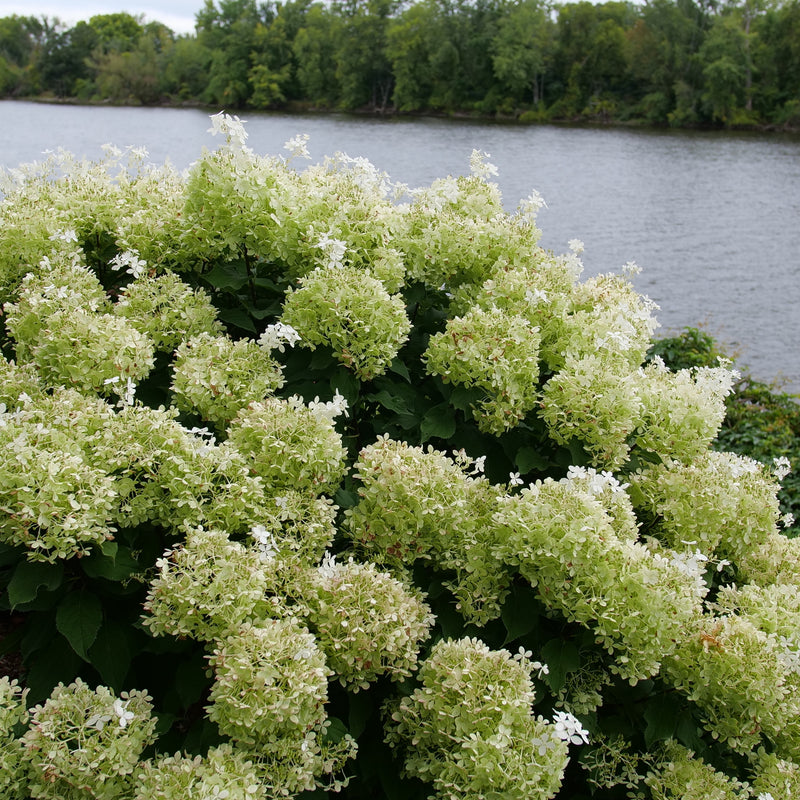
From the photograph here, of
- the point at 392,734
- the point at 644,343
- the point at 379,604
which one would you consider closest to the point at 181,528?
the point at 379,604

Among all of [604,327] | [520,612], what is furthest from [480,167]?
[520,612]

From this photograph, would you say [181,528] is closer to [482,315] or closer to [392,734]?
[392,734]

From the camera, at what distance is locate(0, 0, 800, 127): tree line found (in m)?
52.6

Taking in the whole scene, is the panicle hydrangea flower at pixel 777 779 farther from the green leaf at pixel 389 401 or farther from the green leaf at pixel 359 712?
the green leaf at pixel 389 401

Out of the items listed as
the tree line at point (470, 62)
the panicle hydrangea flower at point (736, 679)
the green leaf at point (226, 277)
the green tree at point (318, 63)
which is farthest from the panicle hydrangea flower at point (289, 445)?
the green tree at point (318, 63)

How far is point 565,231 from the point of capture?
19.2 meters

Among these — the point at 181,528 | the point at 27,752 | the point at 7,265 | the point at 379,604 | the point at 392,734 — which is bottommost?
the point at 392,734

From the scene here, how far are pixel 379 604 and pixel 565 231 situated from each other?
1784 centimetres

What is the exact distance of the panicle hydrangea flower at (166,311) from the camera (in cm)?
354

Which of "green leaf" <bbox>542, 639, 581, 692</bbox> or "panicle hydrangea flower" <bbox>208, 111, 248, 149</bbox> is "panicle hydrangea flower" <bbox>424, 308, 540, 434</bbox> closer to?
"green leaf" <bbox>542, 639, 581, 692</bbox>

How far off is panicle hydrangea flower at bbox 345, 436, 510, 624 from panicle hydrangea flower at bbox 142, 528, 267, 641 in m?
0.57

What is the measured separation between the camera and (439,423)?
3.46m

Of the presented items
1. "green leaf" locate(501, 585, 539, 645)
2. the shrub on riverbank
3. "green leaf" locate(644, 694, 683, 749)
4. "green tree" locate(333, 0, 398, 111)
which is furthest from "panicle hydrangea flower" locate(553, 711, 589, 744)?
"green tree" locate(333, 0, 398, 111)

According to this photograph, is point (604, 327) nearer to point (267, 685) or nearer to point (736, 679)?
point (736, 679)
